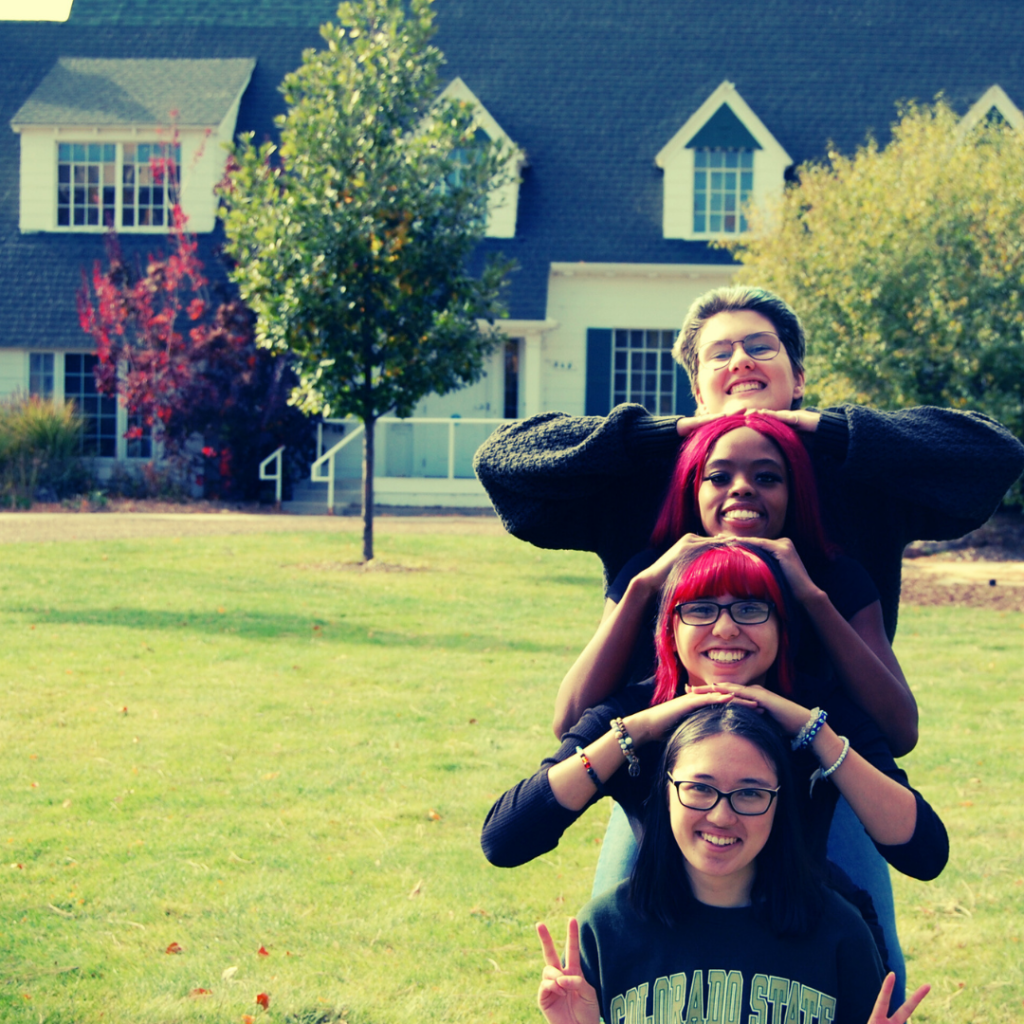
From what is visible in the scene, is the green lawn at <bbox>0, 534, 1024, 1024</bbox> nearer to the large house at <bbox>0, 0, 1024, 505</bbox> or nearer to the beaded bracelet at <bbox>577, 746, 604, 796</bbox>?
the beaded bracelet at <bbox>577, 746, 604, 796</bbox>

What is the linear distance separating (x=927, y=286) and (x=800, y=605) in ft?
43.1

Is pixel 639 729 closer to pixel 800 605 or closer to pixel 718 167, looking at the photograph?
pixel 800 605

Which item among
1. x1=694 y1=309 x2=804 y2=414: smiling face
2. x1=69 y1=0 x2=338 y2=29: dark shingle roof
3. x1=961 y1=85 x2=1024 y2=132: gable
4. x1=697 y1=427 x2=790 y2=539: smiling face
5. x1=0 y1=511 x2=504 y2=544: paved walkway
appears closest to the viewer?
x1=697 y1=427 x2=790 y2=539: smiling face

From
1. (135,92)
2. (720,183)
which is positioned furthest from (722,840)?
(135,92)

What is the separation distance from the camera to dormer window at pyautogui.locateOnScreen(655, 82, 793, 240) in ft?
68.2

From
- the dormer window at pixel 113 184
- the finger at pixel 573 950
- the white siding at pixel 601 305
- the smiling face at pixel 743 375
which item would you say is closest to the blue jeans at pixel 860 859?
the finger at pixel 573 950

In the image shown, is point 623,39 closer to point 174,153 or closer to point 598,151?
point 598,151

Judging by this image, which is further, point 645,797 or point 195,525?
point 195,525

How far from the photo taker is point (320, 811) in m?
5.10

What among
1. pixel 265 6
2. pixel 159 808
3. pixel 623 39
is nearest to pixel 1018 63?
pixel 623 39

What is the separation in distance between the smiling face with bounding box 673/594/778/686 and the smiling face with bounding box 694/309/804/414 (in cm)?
49

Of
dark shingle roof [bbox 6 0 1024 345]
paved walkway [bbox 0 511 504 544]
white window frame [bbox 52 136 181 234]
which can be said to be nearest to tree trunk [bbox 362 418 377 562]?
paved walkway [bbox 0 511 504 544]

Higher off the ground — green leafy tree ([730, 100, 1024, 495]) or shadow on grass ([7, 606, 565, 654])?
green leafy tree ([730, 100, 1024, 495])

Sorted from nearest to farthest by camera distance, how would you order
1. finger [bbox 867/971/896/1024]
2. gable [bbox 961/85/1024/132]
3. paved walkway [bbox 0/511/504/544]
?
finger [bbox 867/971/896/1024], paved walkway [bbox 0/511/504/544], gable [bbox 961/85/1024/132]
